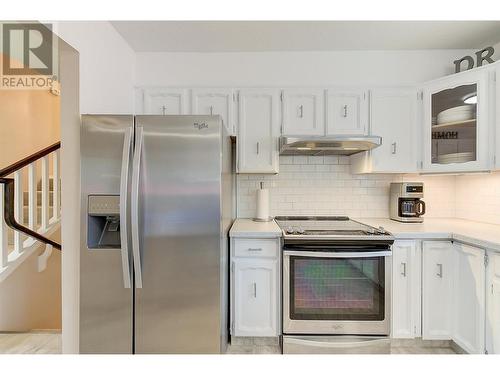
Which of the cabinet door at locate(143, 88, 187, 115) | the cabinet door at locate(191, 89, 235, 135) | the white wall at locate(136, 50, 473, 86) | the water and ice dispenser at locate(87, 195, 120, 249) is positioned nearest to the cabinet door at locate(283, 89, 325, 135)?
the white wall at locate(136, 50, 473, 86)

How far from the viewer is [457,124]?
228 cm

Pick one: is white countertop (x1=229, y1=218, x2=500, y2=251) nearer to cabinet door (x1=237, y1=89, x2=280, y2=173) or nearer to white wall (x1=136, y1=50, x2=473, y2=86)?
cabinet door (x1=237, y1=89, x2=280, y2=173)

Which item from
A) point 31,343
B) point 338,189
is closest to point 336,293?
point 338,189

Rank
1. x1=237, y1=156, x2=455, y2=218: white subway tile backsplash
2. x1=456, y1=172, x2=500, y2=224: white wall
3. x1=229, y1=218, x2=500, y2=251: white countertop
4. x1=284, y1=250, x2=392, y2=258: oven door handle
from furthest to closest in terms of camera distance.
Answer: x1=237, y1=156, x2=455, y2=218: white subway tile backsplash < x1=456, y1=172, x2=500, y2=224: white wall < x1=284, y1=250, x2=392, y2=258: oven door handle < x1=229, y1=218, x2=500, y2=251: white countertop

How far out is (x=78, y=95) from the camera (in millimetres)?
1794

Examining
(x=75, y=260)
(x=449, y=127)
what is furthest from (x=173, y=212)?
(x=449, y=127)

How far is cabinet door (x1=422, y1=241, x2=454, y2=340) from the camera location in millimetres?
2086

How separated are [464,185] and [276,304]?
2108mm

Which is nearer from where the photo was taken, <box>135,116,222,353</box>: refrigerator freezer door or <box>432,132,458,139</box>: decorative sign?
<box>135,116,222,353</box>: refrigerator freezer door

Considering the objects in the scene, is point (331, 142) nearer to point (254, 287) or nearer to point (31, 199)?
point (254, 287)

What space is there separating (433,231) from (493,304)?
21.6 inches

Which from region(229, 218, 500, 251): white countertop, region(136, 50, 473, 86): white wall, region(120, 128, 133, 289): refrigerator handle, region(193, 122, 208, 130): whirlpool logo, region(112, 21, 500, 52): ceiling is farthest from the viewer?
region(136, 50, 473, 86): white wall

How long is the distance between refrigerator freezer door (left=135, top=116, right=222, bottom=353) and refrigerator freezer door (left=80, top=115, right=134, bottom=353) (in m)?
0.10

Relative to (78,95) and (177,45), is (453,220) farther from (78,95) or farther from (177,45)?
(78,95)
